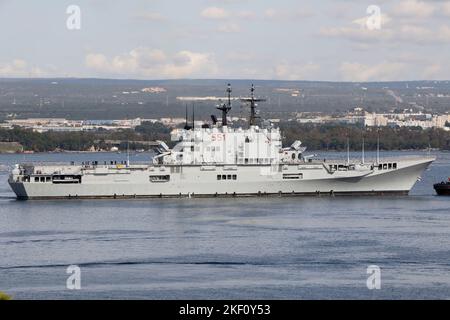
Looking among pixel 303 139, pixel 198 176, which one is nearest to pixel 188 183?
pixel 198 176

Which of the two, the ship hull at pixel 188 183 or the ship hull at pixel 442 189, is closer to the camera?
the ship hull at pixel 188 183

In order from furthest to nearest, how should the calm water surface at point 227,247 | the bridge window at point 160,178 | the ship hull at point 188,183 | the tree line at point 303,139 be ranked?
the tree line at point 303,139, the bridge window at point 160,178, the ship hull at point 188,183, the calm water surface at point 227,247

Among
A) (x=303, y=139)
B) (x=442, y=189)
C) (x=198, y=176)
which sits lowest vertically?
(x=442, y=189)

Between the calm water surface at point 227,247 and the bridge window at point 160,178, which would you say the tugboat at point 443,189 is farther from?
the bridge window at point 160,178

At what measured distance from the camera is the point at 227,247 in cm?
3591

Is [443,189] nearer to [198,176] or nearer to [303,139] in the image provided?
[198,176]

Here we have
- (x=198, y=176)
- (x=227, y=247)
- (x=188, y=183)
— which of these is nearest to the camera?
(x=227, y=247)

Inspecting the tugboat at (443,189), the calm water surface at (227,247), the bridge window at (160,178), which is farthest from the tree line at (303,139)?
the calm water surface at (227,247)

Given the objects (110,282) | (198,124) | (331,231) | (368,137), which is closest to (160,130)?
(368,137)

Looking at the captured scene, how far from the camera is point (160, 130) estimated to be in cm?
16300

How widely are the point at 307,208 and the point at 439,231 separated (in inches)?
447

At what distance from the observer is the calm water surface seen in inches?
1062

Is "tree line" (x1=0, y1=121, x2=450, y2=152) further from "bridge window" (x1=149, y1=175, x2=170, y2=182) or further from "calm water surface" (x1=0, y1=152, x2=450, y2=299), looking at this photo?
"calm water surface" (x1=0, y1=152, x2=450, y2=299)

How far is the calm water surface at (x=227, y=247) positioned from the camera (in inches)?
1062
